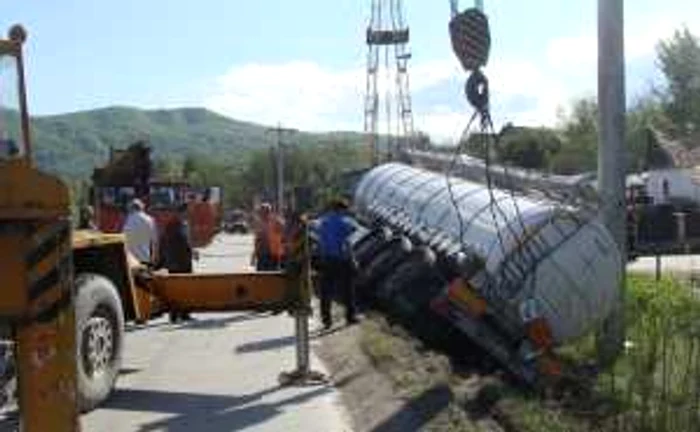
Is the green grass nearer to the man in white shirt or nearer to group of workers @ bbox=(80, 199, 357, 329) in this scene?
group of workers @ bbox=(80, 199, 357, 329)

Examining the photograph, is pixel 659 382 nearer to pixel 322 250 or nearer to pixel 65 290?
pixel 65 290

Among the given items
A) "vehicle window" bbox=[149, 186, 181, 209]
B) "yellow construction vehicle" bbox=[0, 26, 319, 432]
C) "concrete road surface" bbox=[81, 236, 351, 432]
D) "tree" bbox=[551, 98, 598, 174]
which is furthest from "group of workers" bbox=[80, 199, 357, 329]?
"tree" bbox=[551, 98, 598, 174]

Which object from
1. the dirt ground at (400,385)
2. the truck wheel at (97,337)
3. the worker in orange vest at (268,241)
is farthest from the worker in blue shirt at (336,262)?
the truck wheel at (97,337)

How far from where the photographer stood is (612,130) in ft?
52.8

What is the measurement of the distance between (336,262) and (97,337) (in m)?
8.02

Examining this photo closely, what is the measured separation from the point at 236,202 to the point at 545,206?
115m

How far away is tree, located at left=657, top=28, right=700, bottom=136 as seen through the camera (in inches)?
3925

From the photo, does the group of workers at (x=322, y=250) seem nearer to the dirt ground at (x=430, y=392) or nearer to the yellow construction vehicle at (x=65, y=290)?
the dirt ground at (x=430, y=392)

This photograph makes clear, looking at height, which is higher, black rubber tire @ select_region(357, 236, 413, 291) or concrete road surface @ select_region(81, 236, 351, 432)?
black rubber tire @ select_region(357, 236, 413, 291)

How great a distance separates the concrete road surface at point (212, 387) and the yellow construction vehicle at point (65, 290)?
0.47 meters

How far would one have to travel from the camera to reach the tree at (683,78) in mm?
99688

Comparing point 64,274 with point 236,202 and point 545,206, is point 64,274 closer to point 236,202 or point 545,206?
point 545,206

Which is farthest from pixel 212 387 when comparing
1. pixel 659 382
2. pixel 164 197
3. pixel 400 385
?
pixel 164 197

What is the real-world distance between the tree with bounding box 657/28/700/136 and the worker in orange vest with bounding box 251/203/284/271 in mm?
74819
